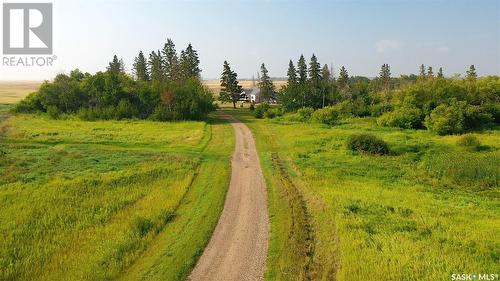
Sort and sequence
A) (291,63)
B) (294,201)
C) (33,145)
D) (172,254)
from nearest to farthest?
1. (172,254)
2. (294,201)
3. (33,145)
4. (291,63)

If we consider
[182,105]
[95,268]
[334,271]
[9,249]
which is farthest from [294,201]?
[182,105]

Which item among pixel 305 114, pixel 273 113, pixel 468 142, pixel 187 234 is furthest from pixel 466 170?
pixel 273 113

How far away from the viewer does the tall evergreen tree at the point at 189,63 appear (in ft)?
298

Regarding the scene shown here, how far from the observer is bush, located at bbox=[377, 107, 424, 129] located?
5431 cm

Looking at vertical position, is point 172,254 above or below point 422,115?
below

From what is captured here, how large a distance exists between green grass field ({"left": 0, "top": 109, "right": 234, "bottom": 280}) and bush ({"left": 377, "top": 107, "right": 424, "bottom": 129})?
28111 mm

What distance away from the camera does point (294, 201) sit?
20.7m

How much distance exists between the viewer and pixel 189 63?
92312 millimetres

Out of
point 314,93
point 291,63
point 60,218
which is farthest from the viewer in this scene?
point 291,63

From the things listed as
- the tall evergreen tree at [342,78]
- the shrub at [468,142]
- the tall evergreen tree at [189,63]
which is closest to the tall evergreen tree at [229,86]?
the tall evergreen tree at [189,63]

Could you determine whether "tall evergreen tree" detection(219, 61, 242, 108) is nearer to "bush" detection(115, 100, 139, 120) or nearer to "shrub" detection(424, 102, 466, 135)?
"bush" detection(115, 100, 139, 120)

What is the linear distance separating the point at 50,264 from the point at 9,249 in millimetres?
2449

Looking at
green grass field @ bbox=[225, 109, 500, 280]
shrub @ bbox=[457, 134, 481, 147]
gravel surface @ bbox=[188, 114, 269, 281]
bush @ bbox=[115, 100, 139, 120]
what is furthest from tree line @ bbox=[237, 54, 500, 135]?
gravel surface @ bbox=[188, 114, 269, 281]

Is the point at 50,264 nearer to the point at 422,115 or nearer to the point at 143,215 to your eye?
the point at 143,215
